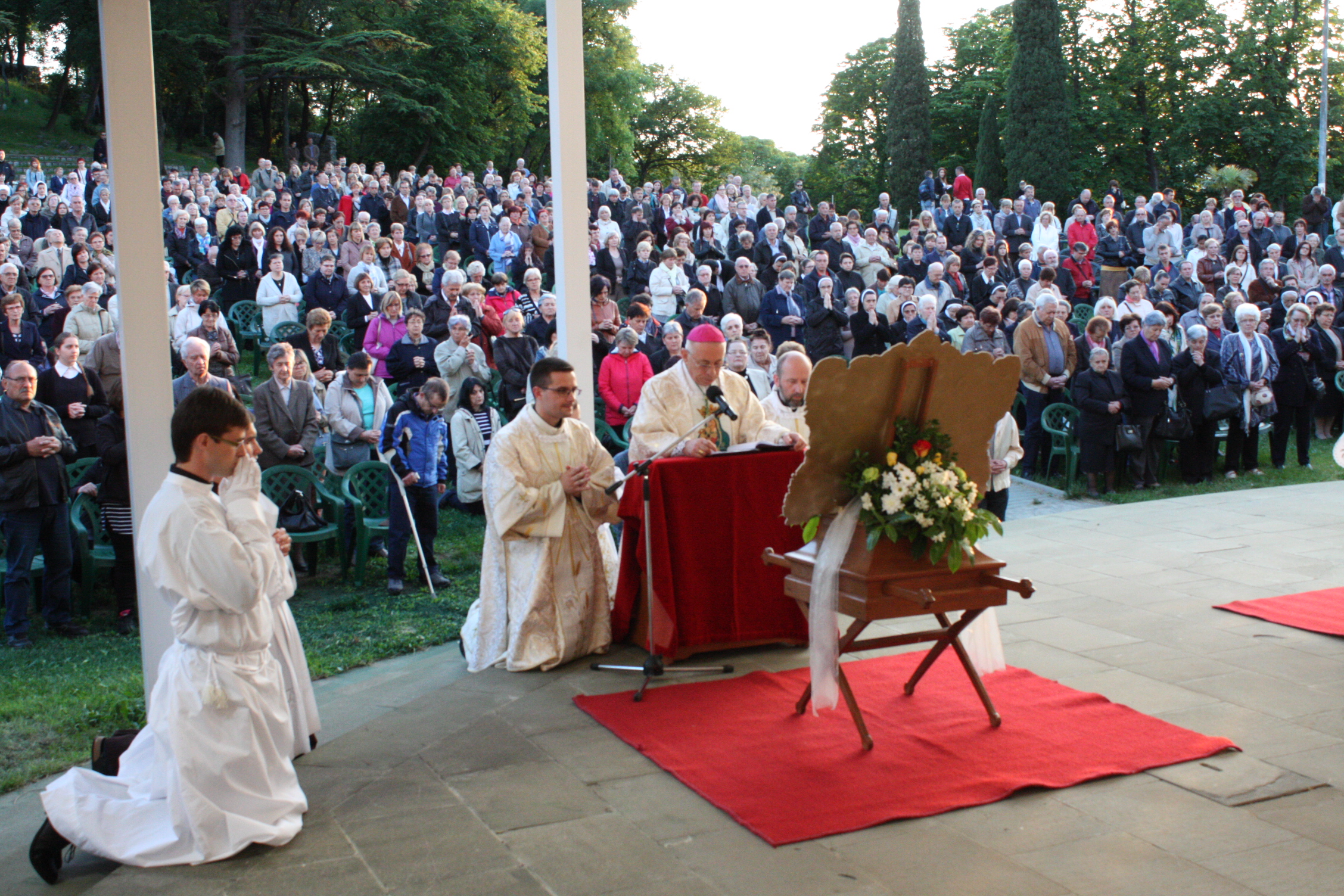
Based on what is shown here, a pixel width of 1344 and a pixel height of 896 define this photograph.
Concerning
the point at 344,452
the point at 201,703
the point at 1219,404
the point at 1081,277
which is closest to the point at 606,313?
the point at 344,452

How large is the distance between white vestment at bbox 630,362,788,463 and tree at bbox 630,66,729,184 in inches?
1716

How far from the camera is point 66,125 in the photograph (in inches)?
1433

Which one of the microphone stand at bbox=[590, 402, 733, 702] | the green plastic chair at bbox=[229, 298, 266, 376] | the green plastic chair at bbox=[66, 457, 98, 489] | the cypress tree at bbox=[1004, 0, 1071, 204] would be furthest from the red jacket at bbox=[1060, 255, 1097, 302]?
the cypress tree at bbox=[1004, 0, 1071, 204]

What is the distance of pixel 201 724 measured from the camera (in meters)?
3.80

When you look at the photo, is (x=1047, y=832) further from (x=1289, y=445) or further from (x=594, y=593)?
(x=1289, y=445)

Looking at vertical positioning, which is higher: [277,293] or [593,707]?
[277,293]

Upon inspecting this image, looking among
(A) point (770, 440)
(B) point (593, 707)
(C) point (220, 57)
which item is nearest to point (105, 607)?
Result: (B) point (593, 707)

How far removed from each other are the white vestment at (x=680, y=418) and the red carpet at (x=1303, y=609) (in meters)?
2.88

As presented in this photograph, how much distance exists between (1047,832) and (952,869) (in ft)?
1.49

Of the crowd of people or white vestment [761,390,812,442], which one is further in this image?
the crowd of people

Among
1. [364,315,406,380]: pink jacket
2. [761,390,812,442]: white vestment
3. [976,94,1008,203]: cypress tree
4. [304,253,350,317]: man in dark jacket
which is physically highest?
[976,94,1008,203]: cypress tree

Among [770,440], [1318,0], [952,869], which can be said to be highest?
[1318,0]

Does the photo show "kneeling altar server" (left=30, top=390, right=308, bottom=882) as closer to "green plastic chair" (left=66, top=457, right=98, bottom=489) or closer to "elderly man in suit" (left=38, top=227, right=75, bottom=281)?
"green plastic chair" (left=66, top=457, right=98, bottom=489)

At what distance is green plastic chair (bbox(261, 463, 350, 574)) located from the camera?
8.02 metres
